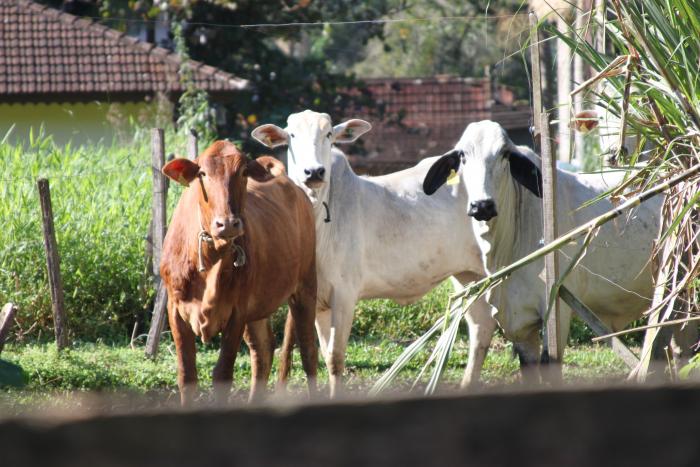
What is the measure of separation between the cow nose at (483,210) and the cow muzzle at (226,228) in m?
1.40

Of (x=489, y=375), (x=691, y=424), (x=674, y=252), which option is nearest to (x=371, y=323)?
(x=489, y=375)

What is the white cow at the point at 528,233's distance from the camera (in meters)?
6.58

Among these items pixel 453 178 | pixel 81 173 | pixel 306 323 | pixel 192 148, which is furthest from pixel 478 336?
pixel 81 173

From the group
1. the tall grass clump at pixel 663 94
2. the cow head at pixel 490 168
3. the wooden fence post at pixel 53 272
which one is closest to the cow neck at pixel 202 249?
the cow head at pixel 490 168

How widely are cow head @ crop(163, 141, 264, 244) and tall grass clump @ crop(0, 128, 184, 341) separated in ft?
11.0

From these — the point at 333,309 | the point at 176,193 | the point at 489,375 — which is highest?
the point at 176,193

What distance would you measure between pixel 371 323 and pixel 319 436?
9360 millimetres

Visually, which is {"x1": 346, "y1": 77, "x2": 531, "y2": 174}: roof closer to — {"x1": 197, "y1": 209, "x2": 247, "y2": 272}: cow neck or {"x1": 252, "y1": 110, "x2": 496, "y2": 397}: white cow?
{"x1": 252, "y1": 110, "x2": 496, "y2": 397}: white cow

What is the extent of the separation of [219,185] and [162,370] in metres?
2.38

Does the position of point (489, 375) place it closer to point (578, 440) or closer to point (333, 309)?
point (333, 309)

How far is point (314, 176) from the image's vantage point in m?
7.44

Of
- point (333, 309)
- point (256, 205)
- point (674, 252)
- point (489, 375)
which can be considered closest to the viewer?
point (674, 252)

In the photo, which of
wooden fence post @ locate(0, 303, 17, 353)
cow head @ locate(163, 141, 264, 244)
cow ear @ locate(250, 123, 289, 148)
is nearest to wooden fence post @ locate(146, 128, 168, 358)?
cow ear @ locate(250, 123, 289, 148)

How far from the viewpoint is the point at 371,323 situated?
10188mm
